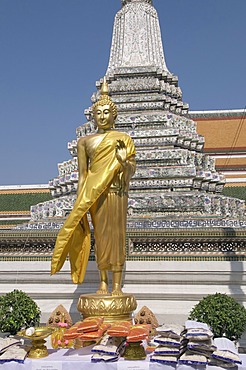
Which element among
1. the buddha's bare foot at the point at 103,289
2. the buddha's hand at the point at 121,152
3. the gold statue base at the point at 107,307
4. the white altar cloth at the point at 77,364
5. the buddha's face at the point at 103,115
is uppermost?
the buddha's face at the point at 103,115

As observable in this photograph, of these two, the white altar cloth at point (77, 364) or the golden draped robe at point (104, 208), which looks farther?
the golden draped robe at point (104, 208)

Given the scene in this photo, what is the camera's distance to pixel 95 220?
4512 mm

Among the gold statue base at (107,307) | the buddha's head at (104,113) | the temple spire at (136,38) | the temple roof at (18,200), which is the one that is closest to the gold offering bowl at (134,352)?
the gold statue base at (107,307)

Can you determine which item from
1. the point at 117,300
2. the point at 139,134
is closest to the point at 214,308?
the point at 117,300

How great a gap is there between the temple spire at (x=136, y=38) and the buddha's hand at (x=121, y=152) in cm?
→ 637

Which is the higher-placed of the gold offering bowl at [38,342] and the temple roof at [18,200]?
the temple roof at [18,200]

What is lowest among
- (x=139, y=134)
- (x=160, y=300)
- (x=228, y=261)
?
(x=160, y=300)

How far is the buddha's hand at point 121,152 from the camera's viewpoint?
14.0ft

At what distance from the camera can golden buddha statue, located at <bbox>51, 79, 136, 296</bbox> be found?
14.3ft

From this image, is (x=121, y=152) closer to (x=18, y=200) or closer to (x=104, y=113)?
(x=104, y=113)

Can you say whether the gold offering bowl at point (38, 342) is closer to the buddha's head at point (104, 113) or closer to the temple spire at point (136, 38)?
the buddha's head at point (104, 113)

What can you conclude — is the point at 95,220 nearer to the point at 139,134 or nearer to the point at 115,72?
the point at 139,134

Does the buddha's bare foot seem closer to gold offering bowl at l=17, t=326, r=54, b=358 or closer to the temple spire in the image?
gold offering bowl at l=17, t=326, r=54, b=358

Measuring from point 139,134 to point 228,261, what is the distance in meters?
3.58
